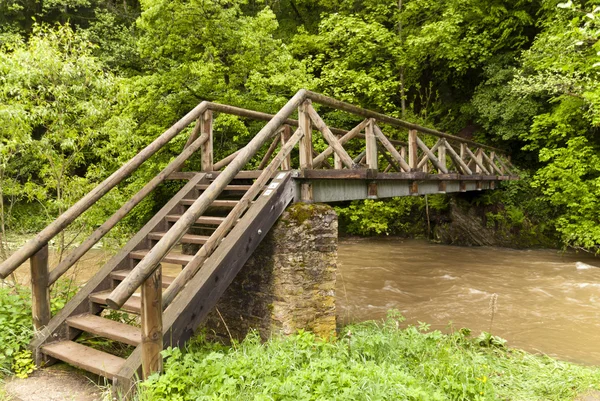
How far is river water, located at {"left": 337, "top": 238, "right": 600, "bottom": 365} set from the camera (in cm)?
623

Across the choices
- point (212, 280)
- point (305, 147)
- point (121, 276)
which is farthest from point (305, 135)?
point (121, 276)

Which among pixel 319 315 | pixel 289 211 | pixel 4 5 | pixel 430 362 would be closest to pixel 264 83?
pixel 289 211

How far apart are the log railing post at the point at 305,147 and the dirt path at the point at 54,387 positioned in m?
2.83

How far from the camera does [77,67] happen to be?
537 cm

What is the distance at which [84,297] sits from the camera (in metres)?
4.00

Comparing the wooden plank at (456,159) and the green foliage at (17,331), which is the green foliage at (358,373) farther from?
the wooden plank at (456,159)

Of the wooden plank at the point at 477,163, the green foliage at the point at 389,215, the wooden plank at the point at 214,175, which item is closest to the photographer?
the wooden plank at the point at 214,175

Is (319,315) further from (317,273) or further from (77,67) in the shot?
(77,67)

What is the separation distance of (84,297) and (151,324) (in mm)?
1502

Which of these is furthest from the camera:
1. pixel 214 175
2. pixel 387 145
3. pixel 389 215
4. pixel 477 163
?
pixel 389 215

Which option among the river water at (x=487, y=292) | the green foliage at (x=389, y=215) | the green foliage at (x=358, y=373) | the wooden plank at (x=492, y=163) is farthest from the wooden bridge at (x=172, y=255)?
the wooden plank at (x=492, y=163)

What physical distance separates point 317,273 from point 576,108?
1020cm

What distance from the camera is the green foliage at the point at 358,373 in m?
2.81

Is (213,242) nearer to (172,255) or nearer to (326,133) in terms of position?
(172,255)
